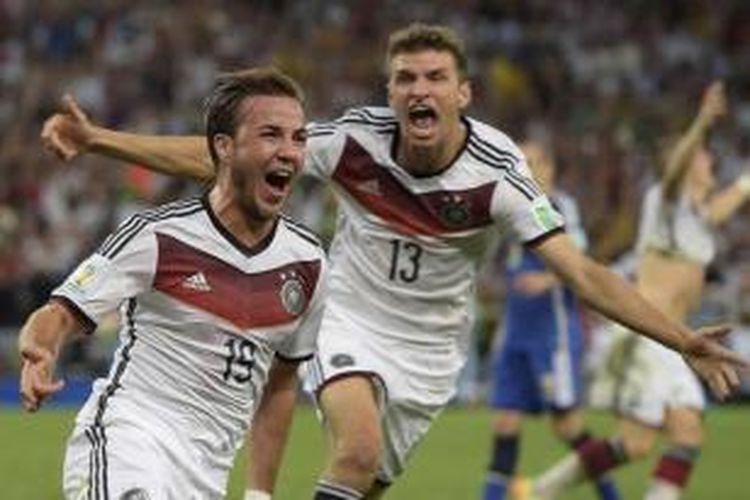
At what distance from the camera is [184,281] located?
640 centimetres

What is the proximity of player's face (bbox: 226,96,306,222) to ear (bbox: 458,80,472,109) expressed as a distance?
204 centimetres

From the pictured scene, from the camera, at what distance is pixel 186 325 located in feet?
21.0

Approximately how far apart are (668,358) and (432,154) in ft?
11.7

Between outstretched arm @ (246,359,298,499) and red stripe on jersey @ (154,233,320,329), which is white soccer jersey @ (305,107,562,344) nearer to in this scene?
outstretched arm @ (246,359,298,499)

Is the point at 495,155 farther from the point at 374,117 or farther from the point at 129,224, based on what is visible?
the point at 129,224

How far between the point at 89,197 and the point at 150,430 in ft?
52.2

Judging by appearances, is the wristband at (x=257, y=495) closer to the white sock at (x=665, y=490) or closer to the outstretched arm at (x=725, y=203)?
the white sock at (x=665, y=490)

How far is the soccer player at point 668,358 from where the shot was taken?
1134 centimetres

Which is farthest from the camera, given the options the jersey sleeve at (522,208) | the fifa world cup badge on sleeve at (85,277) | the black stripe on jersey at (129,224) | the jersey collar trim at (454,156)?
the jersey collar trim at (454,156)

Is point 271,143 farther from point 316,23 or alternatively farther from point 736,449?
point 316,23

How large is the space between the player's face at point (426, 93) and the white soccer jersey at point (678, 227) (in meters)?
3.27

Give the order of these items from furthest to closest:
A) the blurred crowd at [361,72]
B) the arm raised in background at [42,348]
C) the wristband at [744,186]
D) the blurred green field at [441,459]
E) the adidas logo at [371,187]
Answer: the blurred crowd at [361,72] < the blurred green field at [441,459] < the wristband at [744,186] < the adidas logo at [371,187] < the arm raised in background at [42,348]

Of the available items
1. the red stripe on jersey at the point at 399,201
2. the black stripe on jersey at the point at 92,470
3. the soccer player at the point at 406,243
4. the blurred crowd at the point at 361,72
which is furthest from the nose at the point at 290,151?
the blurred crowd at the point at 361,72

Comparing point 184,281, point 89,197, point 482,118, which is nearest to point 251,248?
point 184,281
